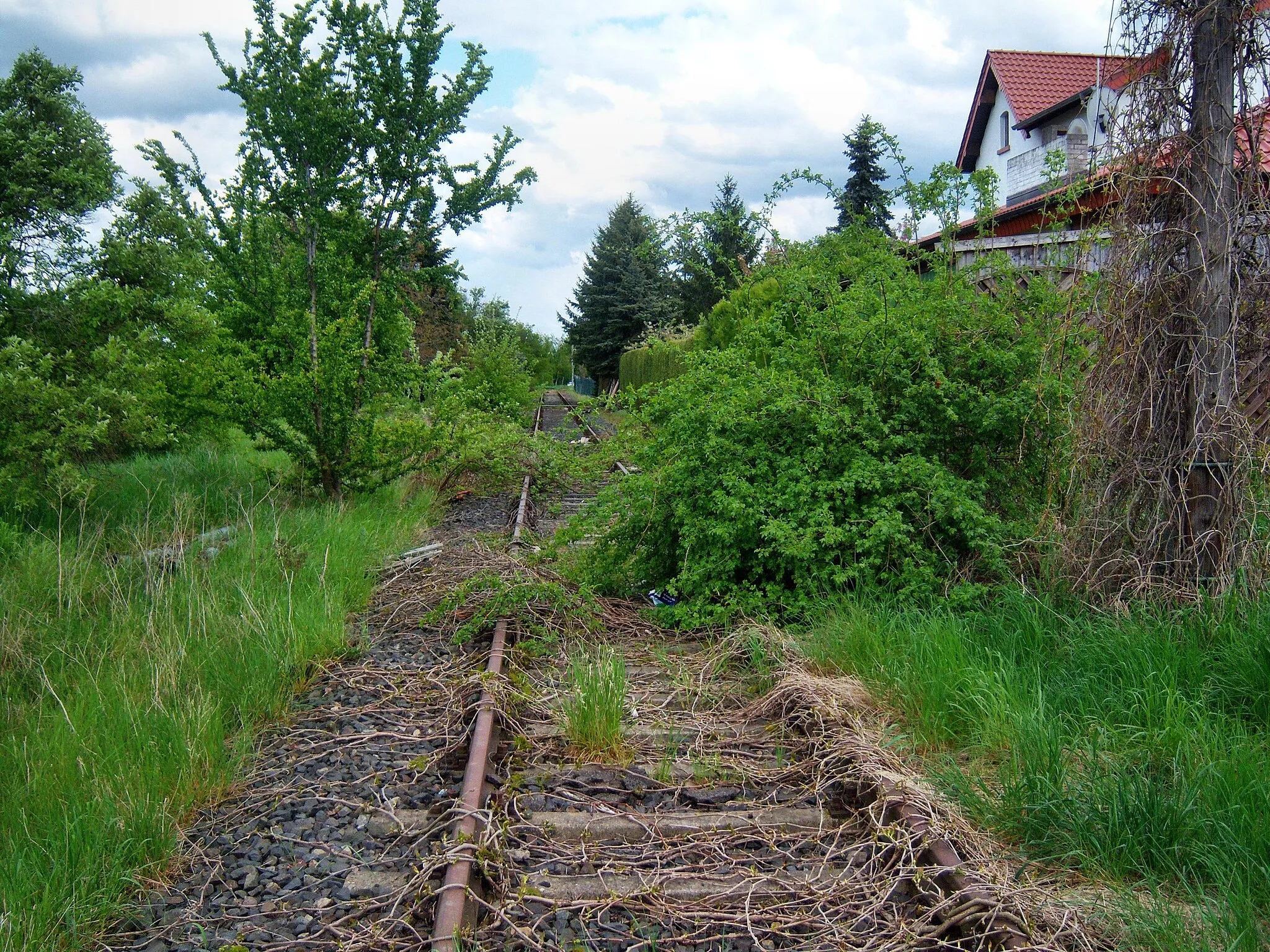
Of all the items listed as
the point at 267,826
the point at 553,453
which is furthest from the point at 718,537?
the point at 553,453

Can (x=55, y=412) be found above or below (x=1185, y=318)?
below

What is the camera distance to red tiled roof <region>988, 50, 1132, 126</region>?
3262 centimetres

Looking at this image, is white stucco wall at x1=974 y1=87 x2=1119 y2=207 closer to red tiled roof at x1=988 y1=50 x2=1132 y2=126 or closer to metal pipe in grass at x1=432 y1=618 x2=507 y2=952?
red tiled roof at x1=988 y1=50 x2=1132 y2=126

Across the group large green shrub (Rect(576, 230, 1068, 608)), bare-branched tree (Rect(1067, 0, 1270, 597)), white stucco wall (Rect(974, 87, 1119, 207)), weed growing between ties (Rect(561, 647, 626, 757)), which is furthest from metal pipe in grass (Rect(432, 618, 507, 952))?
white stucco wall (Rect(974, 87, 1119, 207))

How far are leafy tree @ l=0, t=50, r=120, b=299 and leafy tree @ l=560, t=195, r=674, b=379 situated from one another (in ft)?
142

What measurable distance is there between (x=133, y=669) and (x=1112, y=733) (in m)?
→ 5.07

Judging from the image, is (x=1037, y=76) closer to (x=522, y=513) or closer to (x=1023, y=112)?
(x=1023, y=112)

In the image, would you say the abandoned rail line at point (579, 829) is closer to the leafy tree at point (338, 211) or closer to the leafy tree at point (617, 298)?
the leafy tree at point (338, 211)

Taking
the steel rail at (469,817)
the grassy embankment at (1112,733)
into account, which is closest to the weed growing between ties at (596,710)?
the steel rail at (469,817)

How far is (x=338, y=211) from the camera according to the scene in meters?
11.7

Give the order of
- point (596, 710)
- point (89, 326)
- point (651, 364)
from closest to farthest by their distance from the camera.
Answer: point (596, 710) < point (89, 326) < point (651, 364)

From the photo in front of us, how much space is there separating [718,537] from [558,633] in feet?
4.52

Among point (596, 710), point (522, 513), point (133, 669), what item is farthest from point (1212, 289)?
point (522, 513)

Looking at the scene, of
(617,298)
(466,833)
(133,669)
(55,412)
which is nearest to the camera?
(466,833)
